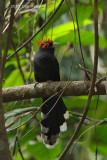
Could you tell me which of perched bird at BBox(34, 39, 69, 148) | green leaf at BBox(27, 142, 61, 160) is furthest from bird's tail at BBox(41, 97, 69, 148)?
green leaf at BBox(27, 142, 61, 160)

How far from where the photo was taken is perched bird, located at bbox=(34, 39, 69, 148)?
2939 millimetres

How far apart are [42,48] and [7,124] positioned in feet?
4.42

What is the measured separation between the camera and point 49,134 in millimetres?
2949

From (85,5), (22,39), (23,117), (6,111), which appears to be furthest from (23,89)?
(85,5)

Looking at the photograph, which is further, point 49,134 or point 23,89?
point 49,134

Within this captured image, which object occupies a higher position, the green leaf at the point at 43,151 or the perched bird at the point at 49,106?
the perched bird at the point at 49,106

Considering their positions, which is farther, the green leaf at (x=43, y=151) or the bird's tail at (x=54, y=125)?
the green leaf at (x=43, y=151)

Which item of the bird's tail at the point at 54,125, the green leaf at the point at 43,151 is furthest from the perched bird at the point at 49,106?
the green leaf at the point at 43,151

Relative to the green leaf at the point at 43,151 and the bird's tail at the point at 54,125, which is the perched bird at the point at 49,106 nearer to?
the bird's tail at the point at 54,125

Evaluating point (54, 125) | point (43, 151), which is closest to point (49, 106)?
point (54, 125)

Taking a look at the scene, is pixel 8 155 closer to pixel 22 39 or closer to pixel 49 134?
pixel 49 134

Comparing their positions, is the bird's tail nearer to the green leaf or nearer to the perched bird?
the perched bird

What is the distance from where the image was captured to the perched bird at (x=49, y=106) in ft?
9.64

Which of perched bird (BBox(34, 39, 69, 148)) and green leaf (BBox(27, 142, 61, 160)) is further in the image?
green leaf (BBox(27, 142, 61, 160))
